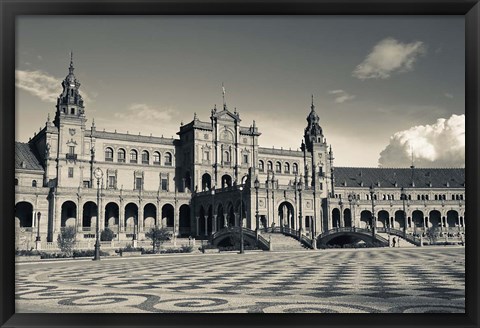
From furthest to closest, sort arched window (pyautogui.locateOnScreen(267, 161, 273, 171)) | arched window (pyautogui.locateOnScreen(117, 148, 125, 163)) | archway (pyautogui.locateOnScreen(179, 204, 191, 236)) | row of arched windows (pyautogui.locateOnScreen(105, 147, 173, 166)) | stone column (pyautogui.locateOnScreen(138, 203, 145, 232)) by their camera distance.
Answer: arched window (pyautogui.locateOnScreen(267, 161, 273, 171))
archway (pyautogui.locateOnScreen(179, 204, 191, 236))
arched window (pyautogui.locateOnScreen(117, 148, 125, 163))
row of arched windows (pyautogui.locateOnScreen(105, 147, 173, 166))
stone column (pyautogui.locateOnScreen(138, 203, 145, 232))

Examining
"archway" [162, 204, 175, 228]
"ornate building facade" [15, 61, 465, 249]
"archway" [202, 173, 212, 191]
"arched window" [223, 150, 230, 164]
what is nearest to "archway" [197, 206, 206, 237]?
"ornate building facade" [15, 61, 465, 249]

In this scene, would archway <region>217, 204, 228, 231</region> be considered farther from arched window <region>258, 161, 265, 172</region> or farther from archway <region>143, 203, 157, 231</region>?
arched window <region>258, 161, 265, 172</region>

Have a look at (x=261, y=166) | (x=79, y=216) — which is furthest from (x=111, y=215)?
(x=261, y=166)

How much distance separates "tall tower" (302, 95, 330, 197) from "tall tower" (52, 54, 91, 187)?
144 feet

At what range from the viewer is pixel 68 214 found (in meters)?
77.8

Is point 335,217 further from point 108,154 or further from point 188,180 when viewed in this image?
point 108,154

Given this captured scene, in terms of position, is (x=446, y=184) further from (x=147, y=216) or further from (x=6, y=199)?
(x=6, y=199)

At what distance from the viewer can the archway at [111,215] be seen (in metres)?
80.6

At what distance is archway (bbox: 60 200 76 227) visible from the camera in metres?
76.8

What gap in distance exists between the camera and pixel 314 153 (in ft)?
351

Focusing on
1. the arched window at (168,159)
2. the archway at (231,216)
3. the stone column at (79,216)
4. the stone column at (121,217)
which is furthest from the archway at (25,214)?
the archway at (231,216)

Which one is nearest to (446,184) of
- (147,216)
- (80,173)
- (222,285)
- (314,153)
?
(314,153)

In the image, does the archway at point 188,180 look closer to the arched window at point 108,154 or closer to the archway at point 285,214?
the arched window at point 108,154
